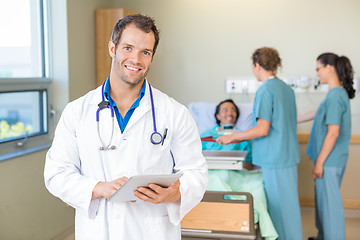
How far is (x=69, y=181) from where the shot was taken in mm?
1250

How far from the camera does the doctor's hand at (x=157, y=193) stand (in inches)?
46.5

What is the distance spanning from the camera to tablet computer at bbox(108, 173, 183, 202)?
1.14 m

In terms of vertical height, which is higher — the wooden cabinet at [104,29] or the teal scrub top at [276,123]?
the wooden cabinet at [104,29]

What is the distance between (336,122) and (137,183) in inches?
82.1

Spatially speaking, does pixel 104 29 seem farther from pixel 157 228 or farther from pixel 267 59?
pixel 157 228

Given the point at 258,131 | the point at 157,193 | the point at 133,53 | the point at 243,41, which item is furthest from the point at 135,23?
the point at 243,41

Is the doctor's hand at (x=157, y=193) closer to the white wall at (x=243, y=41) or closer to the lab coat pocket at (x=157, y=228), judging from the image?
the lab coat pocket at (x=157, y=228)

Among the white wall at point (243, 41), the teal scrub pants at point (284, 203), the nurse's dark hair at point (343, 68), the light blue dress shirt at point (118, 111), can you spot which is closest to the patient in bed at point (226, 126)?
the white wall at point (243, 41)

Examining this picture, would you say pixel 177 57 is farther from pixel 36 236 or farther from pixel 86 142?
pixel 86 142

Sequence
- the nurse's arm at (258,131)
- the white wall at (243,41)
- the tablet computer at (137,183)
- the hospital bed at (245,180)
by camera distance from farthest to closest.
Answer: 1. the white wall at (243,41)
2. the nurse's arm at (258,131)
3. the hospital bed at (245,180)
4. the tablet computer at (137,183)

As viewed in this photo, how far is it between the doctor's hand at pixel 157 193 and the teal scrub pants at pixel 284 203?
1.70 meters

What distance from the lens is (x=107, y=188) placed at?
122 centimetres

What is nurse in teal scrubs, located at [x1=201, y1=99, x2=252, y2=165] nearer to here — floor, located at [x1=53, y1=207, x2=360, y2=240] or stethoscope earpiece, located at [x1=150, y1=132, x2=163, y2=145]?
floor, located at [x1=53, y1=207, x2=360, y2=240]

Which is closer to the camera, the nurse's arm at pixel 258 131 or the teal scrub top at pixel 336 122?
the nurse's arm at pixel 258 131
